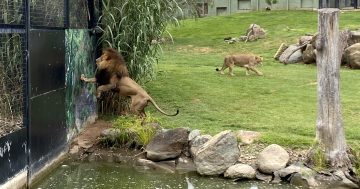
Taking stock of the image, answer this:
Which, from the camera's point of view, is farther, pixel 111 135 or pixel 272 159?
pixel 111 135

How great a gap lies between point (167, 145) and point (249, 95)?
A: 414 centimetres

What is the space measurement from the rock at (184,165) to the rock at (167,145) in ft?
0.29

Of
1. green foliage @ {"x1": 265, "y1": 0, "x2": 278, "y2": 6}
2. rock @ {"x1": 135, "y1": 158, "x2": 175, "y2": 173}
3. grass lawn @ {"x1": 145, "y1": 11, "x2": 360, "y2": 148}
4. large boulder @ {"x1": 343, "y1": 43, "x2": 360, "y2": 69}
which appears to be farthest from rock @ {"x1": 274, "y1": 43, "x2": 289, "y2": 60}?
green foliage @ {"x1": 265, "y1": 0, "x2": 278, "y2": 6}

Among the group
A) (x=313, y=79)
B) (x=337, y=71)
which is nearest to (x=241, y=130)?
(x=337, y=71)

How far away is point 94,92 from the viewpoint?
920 cm

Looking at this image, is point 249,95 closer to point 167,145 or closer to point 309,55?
point 167,145

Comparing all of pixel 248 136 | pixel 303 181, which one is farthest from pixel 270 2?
pixel 303 181

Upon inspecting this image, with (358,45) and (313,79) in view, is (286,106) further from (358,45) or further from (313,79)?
(358,45)

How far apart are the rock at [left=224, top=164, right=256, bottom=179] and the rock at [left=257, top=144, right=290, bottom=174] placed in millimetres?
145

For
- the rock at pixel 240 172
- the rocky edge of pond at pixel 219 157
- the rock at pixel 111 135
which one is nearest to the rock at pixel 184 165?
the rocky edge of pond at pixel 219 157

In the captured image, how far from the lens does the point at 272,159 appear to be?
23.3 ft

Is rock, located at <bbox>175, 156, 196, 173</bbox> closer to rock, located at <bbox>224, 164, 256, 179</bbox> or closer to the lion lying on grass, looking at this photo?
rock, located at <bbox>224, 164, 256, 179</bbox>

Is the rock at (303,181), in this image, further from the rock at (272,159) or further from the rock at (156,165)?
the rock at (156,165)

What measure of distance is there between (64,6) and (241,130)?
3082mm
